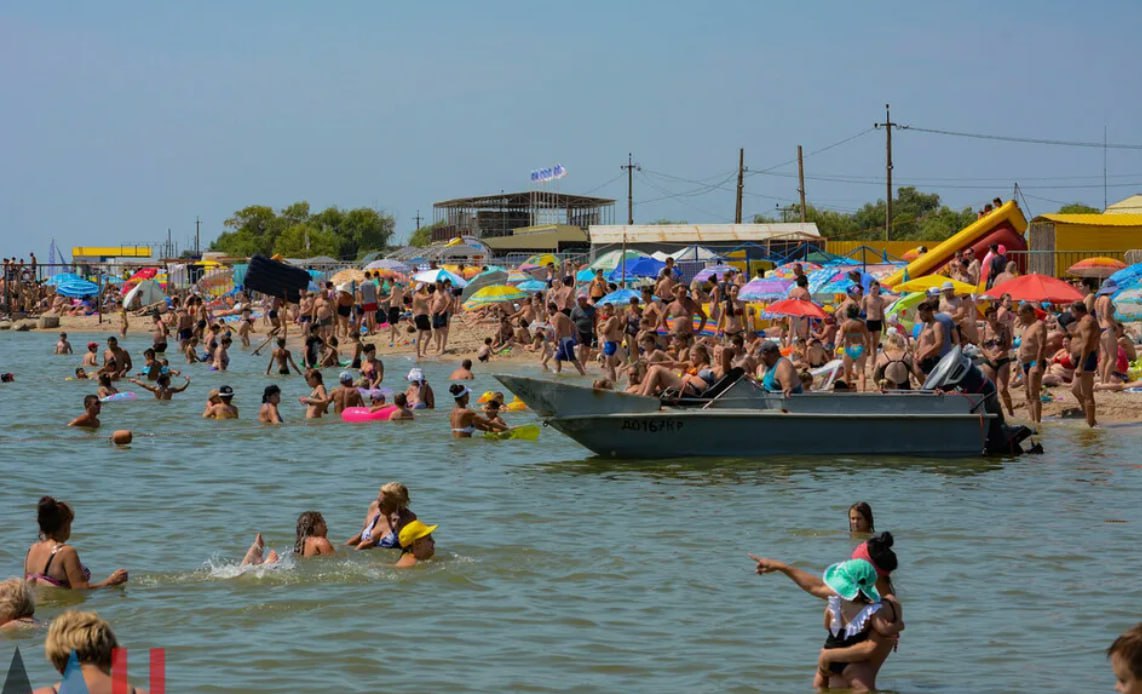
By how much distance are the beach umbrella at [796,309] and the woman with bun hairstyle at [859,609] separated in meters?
16.3

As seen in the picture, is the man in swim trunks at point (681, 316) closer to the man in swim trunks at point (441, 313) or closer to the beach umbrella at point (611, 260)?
the man in swim trunks at point (441, 313)

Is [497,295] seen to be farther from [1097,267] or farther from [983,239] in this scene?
[1097,267]

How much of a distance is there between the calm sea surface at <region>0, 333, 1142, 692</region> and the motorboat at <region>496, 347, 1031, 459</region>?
0.61 feet

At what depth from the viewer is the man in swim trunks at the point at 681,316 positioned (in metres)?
25.5

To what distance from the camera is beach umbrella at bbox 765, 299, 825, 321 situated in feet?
78.1

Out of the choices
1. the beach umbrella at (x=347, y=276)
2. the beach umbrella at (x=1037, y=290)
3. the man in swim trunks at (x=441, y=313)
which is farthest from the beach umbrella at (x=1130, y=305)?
the beach umbrella at (x=347, y=276)

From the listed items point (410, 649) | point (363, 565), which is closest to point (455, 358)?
point (363, 565)

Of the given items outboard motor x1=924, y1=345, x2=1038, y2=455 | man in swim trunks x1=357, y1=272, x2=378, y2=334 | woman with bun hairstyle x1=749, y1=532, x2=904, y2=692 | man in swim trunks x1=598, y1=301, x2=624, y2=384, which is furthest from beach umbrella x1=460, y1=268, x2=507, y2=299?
woman with bun hairstyle x1=749, y1=532, x2=904, y2=692

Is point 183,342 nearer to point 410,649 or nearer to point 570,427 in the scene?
point 570,427

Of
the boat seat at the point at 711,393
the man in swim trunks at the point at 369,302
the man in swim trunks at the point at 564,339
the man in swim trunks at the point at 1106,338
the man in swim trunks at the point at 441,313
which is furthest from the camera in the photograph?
the man in swim trunks at the point at 369,302

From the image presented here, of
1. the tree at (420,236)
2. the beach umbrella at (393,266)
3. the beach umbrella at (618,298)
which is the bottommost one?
the beach umbrella at (618,298)

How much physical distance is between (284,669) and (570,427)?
305 inches

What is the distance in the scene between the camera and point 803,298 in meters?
24.6

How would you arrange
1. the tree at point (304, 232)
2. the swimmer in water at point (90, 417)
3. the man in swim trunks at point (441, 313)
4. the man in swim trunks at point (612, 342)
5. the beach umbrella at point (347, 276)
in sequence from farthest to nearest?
1. the tree at point (304, 232)
2. the beach umbrella at point (347, 276)
3. the man in swim trunks at point (441, 313)
4. the man in swim trunks at point (612, 342)
5. the swimmer in water at point (90, 417)
